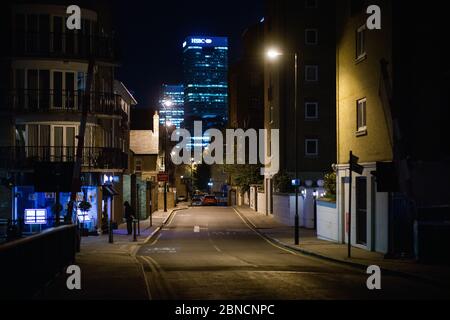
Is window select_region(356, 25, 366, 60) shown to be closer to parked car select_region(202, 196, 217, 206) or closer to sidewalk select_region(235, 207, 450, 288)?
sidewalk select_region(235, 207, 450, 288)

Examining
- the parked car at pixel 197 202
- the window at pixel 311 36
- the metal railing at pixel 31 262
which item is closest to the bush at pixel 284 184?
the window at pixel 311 36

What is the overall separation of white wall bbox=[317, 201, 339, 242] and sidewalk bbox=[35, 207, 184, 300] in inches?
338

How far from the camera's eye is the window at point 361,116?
97.7 ft

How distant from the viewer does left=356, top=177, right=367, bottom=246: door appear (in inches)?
1164

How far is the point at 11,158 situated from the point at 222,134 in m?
97.5

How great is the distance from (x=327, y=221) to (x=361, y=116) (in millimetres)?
6387

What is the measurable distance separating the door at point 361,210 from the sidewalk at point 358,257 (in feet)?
2.17

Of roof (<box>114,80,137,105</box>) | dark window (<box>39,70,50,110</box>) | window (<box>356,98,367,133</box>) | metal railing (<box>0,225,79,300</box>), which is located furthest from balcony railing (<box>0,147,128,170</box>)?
metal railing (<box>0,225,79,300</box>)

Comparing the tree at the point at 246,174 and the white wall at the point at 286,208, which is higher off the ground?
the tree at the point at 246,174

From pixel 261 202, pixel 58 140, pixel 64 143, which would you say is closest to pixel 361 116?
pixel 64 143

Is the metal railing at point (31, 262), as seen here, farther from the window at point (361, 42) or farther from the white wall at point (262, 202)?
the white wall at point (262, 202)

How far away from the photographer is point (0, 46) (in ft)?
125
